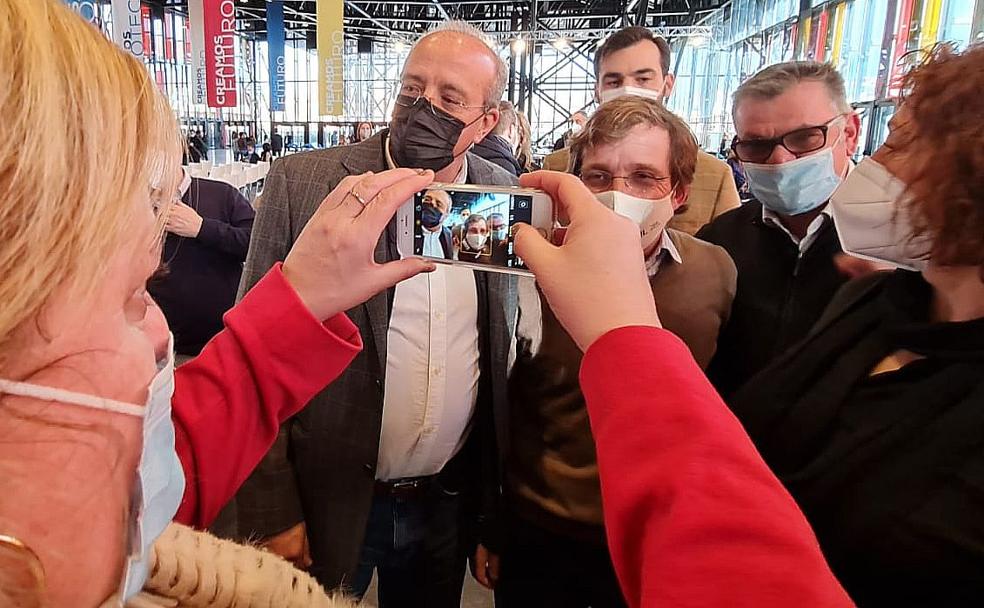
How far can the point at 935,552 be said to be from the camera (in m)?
0.81

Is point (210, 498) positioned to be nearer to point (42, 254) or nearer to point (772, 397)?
point (42, 254)

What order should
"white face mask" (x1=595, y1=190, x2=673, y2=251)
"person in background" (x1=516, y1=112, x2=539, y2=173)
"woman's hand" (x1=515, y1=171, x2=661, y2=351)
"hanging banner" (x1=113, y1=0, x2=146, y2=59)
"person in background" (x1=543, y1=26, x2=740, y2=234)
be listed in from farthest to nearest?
"person in background" (x1=516, y1=112, x2=539, y2=173) → "hanging banner" (x1=113, y1=0, x2=146, y2=59) → "person in background" (x1=543, y1=26, x2=740, y2=234) → "white face mask" (x1=595, y1=190, x2=673, y2=251) → "woman's hand" (x1=515, y1=171, x2=661, y2=351)

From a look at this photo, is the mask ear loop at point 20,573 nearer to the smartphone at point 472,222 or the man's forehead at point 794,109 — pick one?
the smartphone at point 472,222

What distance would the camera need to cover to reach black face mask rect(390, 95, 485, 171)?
1.78m

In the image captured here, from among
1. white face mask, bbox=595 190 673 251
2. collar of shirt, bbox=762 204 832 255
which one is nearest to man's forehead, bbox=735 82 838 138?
collar of shirt, bbox=762 204 832 255

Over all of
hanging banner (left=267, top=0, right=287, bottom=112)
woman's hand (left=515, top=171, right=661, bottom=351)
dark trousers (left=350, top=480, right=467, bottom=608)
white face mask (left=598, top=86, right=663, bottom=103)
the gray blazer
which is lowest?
dark trousers (left=350, top=480, right=467, bottom=608)

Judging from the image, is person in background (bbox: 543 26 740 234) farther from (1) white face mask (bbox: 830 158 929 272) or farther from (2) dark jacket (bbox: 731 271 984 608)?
(2) dark jacket (bbox: 731 271 984 608)

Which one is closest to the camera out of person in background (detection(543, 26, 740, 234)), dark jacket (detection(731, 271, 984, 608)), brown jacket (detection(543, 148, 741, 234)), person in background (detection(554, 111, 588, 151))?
dark jacket (detection(731, 271, 984, 608))

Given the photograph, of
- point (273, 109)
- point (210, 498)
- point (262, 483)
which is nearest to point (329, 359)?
point (210, 498)

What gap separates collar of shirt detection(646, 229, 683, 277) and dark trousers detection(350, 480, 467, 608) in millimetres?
814

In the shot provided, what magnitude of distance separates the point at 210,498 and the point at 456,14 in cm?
2088

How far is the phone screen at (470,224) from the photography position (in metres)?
1.15

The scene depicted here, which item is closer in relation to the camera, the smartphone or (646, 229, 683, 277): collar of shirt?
the smartphone

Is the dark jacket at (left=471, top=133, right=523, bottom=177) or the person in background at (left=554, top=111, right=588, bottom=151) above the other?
the person in background at (left=554, top=111, right=588, bottom=151)
